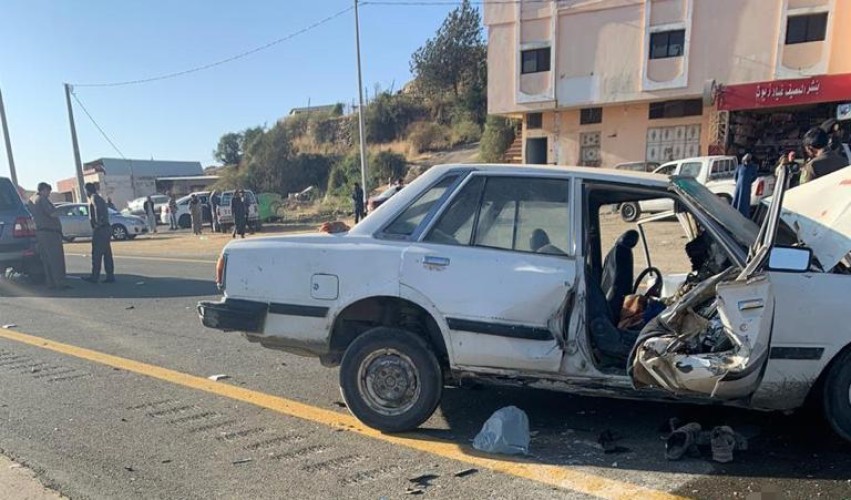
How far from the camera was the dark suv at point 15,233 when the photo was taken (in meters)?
9.43

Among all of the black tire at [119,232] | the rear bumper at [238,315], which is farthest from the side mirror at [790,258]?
the black tire at [119,232]

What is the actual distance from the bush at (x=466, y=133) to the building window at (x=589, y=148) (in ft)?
55.8

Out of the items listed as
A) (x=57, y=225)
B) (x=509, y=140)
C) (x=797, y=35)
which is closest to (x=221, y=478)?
(x=57, y=225)

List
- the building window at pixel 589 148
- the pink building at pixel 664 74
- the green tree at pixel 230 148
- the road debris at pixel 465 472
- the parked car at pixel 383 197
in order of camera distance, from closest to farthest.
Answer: the road debris at pixel 465 472, the parked car at pixel 383 197, the pink building at pixel 664 74, the building window at pixel 589 148, the green tree at pixel 230 148

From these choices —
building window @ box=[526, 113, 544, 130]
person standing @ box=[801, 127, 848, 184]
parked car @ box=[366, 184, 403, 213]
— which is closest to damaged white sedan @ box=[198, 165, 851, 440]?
person standing @ box=[801, 127, 848, 184]

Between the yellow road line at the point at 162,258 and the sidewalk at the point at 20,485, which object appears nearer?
the sidewalk at the point at 20,485

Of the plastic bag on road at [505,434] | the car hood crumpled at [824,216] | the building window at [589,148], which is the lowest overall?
the plastic bag on road at [505,434]

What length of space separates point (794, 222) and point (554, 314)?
5.28 ft

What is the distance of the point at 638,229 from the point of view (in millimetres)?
4969

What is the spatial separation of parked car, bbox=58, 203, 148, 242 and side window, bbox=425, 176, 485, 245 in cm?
2044

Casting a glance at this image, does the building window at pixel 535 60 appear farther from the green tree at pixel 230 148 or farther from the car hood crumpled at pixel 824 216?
the green tree at pixel 230 148

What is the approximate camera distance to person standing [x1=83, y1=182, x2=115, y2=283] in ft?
31.3

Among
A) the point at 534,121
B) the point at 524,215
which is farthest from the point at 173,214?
the point at 524,215

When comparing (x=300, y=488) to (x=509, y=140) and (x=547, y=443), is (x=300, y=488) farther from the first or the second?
(x=509, y=140)
